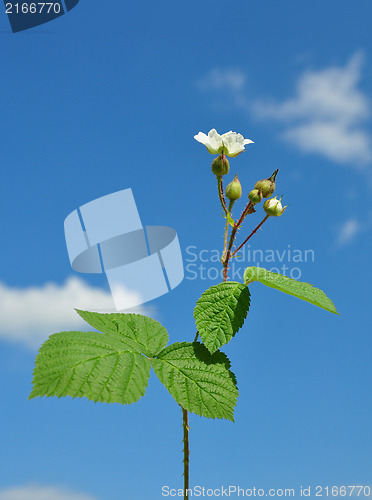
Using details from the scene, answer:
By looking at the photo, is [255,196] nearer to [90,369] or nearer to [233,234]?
[233,234]

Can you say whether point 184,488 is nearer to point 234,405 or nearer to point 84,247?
point 234,405

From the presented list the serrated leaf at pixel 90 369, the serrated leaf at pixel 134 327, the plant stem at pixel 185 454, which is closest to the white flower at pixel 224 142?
the serrated leaf at pixel 134 327

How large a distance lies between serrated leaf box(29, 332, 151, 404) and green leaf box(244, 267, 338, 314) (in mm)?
519

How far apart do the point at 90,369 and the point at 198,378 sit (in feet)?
1.29

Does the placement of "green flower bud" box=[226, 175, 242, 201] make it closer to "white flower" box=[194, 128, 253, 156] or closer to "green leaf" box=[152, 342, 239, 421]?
"white flower" box=[194, 128, 253, 156]

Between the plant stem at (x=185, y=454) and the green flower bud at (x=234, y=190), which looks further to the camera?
the green flower bud at (x=234, y=190)

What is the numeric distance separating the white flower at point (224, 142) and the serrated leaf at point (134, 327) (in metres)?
0.77

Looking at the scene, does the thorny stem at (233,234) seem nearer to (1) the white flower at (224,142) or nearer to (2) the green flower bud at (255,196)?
(2) the green flower bud at (255,196)

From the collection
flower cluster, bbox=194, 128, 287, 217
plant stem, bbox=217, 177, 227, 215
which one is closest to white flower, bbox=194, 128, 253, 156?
flower cluster, bbox=194, 128, 287, 217

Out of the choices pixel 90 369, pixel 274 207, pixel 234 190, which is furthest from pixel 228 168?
pixel 90 369

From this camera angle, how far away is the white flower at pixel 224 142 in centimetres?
202

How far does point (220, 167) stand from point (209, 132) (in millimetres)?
161

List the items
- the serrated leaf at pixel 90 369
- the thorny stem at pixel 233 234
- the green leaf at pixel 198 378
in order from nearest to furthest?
the serrated leaf at pixel 90 369
the green leaf at pixel 198 378
the thorny stem at pixel 233 234

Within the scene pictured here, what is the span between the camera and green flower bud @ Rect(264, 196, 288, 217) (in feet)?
6.43
